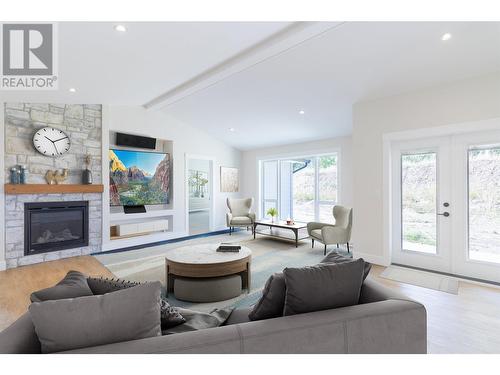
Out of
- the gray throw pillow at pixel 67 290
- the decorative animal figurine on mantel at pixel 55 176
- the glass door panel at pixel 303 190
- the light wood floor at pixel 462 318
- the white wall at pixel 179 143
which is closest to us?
the gray throw pillow at pixel 67 290

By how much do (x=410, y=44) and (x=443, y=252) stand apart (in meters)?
2.79

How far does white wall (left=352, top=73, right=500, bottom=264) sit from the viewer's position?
3.29 metres

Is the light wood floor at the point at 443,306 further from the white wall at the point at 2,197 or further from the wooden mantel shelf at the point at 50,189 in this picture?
the wooden mantel shelf at the point at 50,189

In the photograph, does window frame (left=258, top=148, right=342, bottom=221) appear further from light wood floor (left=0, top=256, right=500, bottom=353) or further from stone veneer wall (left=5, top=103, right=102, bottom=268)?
stone veneer wall (left=5, top=103, right=102, bottom=268)

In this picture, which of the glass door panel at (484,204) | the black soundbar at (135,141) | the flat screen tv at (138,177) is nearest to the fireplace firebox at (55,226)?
the flat screen tv at (138,177)

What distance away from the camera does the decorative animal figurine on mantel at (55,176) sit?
4.52 m

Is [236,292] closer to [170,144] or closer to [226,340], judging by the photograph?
[226,340]

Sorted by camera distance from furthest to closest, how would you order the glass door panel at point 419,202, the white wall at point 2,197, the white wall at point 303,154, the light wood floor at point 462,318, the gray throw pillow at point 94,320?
the white wall at point 303,154
the white wall at point 2,197
the glass door panel at point 419,202
the light wood floor at point 462,318
the gray throw pillow at point 94,320

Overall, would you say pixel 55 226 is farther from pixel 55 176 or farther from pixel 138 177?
pixel 138 177

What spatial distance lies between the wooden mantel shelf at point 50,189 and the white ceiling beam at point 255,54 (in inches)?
86.4

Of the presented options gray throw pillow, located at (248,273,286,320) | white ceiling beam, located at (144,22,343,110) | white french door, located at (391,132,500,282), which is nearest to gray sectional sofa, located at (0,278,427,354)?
gray throw pillow, located at (248,273,286,320)

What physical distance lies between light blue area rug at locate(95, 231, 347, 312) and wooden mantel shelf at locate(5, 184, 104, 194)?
1.24m
